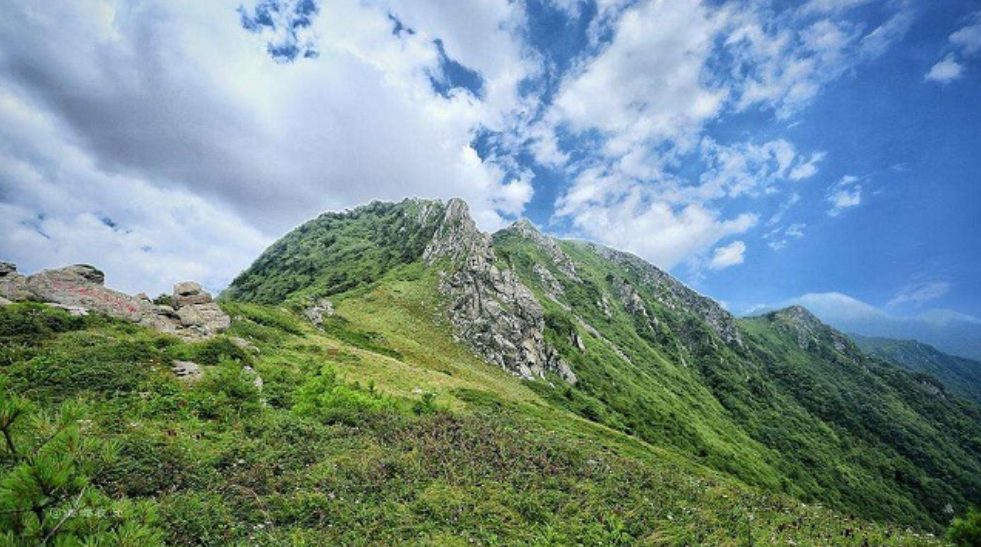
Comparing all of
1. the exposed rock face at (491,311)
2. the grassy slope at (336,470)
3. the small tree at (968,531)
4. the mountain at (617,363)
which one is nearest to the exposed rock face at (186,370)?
the grassy slope at (336,470)

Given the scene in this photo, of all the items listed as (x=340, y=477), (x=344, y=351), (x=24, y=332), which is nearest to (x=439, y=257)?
(x=344, y=351)

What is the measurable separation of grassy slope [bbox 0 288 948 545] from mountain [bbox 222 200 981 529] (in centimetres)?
3026

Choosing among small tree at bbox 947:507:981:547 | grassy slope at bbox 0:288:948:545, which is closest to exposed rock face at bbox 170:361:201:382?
grassy slope at bbox 0:288:948:545

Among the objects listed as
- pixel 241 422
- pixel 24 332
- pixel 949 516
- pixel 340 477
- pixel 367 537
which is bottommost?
pixel 949 516

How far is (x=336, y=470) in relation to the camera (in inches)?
526

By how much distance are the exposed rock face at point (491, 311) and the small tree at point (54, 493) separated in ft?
190

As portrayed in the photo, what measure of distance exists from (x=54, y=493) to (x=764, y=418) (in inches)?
6815

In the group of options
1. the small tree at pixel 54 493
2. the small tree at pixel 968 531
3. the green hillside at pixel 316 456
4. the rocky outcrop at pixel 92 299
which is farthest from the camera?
the rocky outcrop at pixel 92 299

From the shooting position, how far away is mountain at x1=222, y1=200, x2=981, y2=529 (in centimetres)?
6831

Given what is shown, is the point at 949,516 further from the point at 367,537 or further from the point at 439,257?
the point at 367,537

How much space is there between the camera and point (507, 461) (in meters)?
16.3

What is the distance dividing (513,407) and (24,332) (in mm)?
28874

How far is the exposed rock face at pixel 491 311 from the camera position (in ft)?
213

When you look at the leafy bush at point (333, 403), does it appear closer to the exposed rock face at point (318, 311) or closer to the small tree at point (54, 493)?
the small tree at point (54, 493)
